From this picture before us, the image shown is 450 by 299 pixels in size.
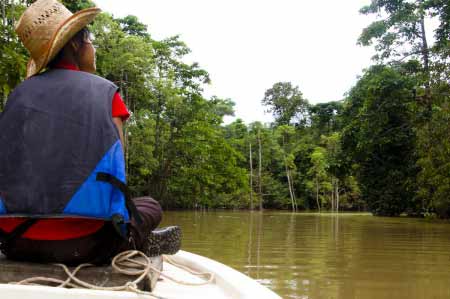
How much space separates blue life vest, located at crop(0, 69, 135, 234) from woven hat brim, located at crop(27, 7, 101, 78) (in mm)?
144

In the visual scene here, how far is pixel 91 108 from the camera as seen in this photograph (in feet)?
5.47

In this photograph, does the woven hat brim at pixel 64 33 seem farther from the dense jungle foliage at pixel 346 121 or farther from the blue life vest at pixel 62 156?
the dense jungle foliage at pixel 346 121

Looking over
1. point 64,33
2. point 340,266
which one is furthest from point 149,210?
point 340,266

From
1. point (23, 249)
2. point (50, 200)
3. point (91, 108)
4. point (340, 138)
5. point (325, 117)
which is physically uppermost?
point (325, 117)

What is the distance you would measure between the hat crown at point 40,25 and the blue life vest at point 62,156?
22cm

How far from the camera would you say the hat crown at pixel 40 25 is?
1.83m

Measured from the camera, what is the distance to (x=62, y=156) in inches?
63.1

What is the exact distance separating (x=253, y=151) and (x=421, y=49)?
67.6 feet

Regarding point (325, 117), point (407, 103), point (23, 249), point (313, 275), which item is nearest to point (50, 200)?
point (23, 249)

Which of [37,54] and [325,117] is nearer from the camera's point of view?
[37,54]

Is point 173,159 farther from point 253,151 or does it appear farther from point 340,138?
point 253,151

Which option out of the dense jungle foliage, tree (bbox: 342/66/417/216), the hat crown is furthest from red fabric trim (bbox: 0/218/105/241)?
tree (bbox: 342/66/417/216)

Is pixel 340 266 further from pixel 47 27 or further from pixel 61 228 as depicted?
pixel 47 27

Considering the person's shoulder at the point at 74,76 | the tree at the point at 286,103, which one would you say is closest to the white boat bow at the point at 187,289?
the person's shoulder at the point at 74,76
